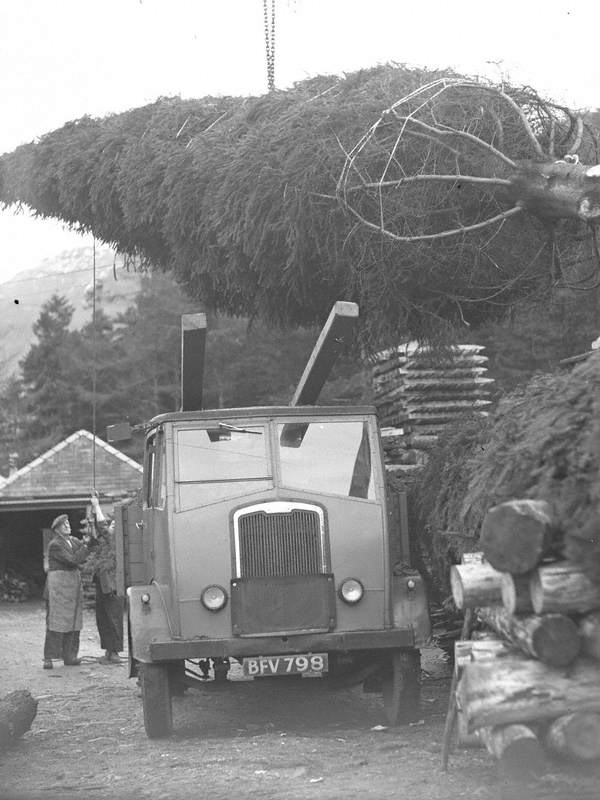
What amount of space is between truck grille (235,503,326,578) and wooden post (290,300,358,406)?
4.87ft

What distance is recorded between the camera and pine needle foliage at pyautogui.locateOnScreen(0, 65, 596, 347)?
10594 mm

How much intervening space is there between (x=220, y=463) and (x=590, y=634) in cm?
410

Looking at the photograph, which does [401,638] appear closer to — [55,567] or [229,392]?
[55,567]

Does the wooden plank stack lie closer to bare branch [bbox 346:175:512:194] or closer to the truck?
the truck

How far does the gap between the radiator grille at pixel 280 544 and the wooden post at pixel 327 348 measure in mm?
1505

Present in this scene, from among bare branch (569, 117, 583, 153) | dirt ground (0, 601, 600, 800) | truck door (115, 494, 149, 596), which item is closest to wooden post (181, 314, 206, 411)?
truck door (115, 494, 149, 596)

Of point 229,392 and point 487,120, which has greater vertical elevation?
point 487,120

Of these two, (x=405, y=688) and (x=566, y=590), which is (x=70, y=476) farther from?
(x=566, y=590)

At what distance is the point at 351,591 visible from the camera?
28.3 ft

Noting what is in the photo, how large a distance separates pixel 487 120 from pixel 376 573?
4.07 metres

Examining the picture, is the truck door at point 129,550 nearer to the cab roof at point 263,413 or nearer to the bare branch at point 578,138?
the cab roof at point 263,413

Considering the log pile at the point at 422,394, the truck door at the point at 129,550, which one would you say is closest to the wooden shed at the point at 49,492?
the log pile at the point at 422,394

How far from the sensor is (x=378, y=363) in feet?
46.0

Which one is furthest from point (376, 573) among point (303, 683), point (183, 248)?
point (183, 248)
